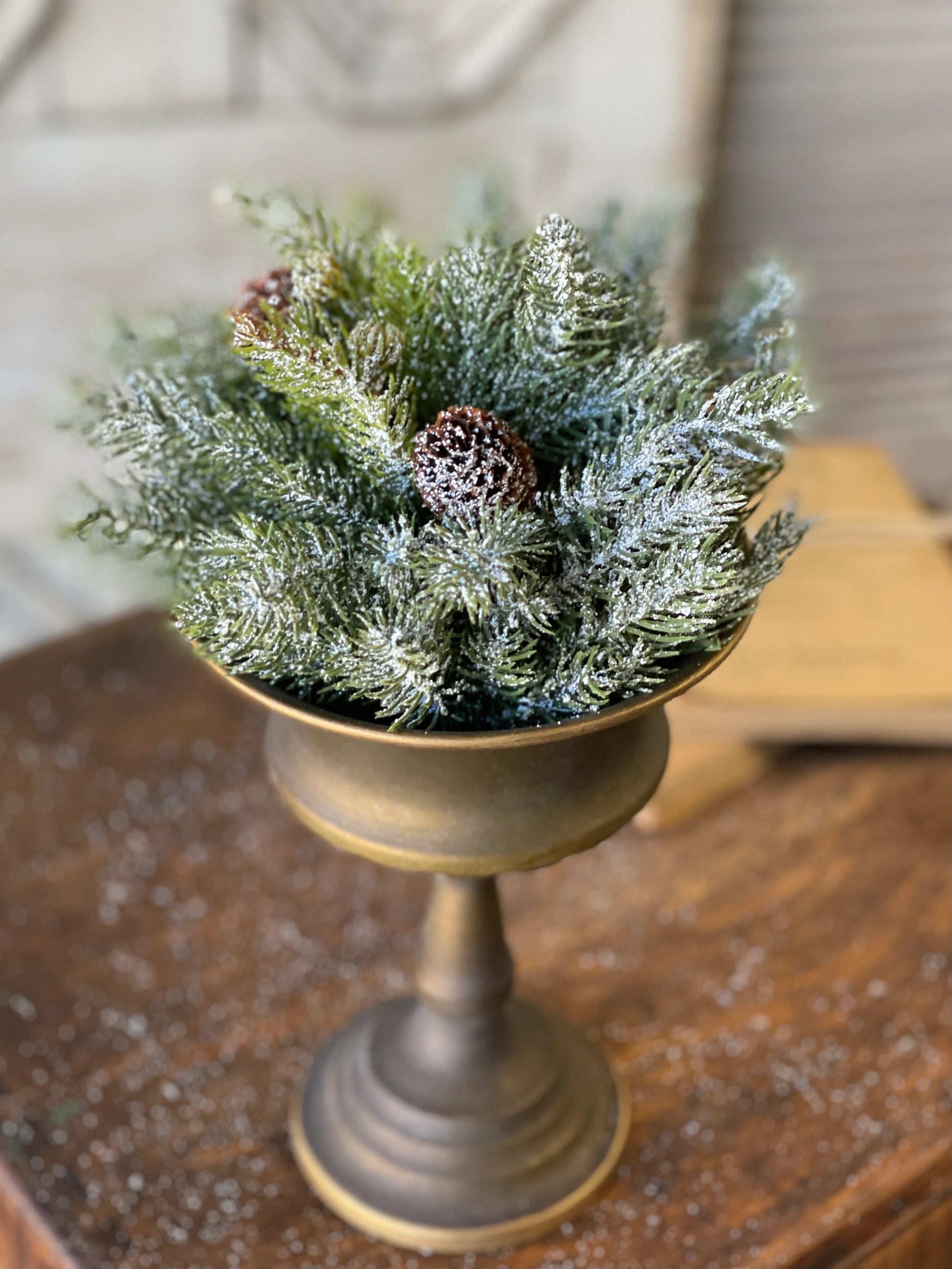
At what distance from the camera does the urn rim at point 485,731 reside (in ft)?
1.32

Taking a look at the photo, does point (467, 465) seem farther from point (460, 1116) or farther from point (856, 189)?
point (856, 189)

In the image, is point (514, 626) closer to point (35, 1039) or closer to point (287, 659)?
point (287, 659)

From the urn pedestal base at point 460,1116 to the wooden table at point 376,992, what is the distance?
0.01 meters

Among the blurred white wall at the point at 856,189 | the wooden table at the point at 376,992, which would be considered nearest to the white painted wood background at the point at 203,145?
the blurred white wall at the point at 856,189

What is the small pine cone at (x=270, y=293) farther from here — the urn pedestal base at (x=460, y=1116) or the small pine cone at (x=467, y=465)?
the urn pedestal base at (x=460, y=1116)

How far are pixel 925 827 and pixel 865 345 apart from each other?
1.32 m

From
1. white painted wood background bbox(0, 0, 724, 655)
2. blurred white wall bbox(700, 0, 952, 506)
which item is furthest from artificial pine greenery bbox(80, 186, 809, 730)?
blurred white wall bbox(700, 0, 952, 506)

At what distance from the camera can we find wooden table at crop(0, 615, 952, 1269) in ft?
1.90

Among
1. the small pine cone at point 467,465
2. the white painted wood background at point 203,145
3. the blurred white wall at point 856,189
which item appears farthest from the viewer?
the blurred white wall at point 856,189

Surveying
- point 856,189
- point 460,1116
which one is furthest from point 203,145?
point 460,1116

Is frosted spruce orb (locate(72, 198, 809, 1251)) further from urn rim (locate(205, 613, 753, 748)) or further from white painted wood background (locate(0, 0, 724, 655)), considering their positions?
white painted wood background (locate(0, 0, 724, 655))

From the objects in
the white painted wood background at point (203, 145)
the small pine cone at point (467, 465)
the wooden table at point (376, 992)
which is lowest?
the wooden table at point (376, 992)

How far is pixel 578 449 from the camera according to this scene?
45 cm

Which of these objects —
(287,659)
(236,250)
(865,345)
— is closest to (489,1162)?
(287,659)
